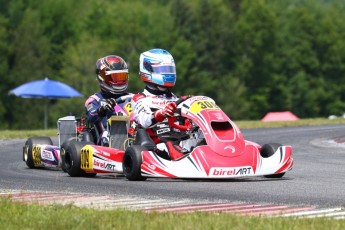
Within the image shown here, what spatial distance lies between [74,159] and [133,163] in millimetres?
1439

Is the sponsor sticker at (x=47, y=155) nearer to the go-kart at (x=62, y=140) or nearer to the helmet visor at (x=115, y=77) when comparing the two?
the go-kart at (x=62, y=140)

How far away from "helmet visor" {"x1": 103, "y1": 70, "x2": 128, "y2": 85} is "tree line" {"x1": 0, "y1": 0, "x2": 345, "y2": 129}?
217 ft

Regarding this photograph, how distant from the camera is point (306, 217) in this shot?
346 inches

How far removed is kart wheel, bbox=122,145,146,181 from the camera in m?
12.9

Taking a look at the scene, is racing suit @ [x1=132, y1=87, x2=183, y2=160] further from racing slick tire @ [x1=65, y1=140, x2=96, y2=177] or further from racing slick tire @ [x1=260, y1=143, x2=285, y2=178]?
racing slick tire @ [x1=260, y1=143, x2=285, y2=178]

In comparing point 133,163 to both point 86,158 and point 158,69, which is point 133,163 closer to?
point 86,158

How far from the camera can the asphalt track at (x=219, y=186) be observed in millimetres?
10711

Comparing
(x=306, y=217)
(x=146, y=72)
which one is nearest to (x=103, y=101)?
(x=146, y=72)

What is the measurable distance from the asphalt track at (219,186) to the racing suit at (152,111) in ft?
1.35

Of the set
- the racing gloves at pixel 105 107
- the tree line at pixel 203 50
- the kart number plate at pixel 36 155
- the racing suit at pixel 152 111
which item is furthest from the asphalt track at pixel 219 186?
the tree line at pixel 203 50

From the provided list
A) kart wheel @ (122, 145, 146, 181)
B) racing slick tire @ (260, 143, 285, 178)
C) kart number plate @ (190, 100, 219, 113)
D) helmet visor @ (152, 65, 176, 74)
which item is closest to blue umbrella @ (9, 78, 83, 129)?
helmet visor @ (152, 65, 176, 74)

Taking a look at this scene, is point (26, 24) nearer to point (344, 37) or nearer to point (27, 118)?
point (27, 118)

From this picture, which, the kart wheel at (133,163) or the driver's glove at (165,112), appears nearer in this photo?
the kart wheel at (133,163)

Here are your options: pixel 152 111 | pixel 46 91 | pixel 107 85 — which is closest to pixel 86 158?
pixel 152 111
